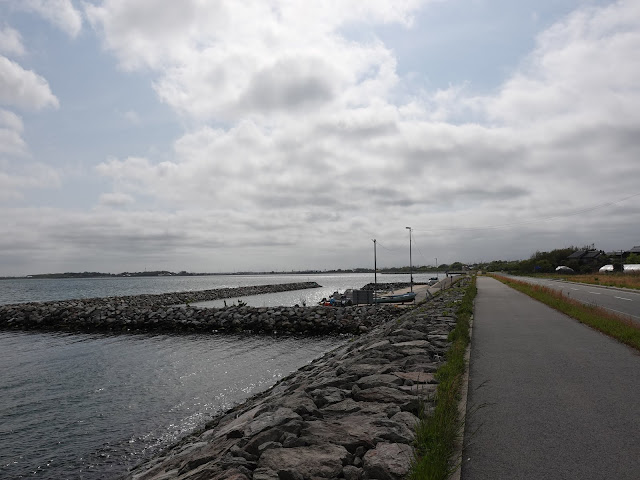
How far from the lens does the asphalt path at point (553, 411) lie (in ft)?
13.6

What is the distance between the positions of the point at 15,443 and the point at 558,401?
447 inches

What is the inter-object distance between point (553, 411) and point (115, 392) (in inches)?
518

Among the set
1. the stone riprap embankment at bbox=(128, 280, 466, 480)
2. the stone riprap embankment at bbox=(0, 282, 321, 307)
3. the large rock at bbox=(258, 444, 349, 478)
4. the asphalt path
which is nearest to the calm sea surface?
the stone riprap embankment at bbox=(128, 280, 466, 480)

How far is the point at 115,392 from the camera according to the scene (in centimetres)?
1372

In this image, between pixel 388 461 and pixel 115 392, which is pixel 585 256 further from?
pixel 388 461

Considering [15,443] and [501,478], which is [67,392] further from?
[501,478]

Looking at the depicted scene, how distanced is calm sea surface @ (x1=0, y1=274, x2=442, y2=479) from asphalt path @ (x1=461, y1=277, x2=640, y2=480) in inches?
282

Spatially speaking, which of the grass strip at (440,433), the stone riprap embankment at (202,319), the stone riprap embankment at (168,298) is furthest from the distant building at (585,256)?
the grass strip at (440,433)

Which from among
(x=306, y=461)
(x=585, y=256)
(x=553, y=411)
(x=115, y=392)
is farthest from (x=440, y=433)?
(x=585, y=256)

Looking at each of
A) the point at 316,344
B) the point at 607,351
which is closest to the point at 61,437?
the point at 607,351

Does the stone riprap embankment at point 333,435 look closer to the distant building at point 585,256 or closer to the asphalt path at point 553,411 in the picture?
the asphalt path at point 553,411

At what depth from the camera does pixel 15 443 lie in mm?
9531

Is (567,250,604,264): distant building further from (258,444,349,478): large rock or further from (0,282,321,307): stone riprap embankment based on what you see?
(258,444,349,478): large rock

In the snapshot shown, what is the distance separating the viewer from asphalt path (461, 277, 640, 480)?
4133mm
